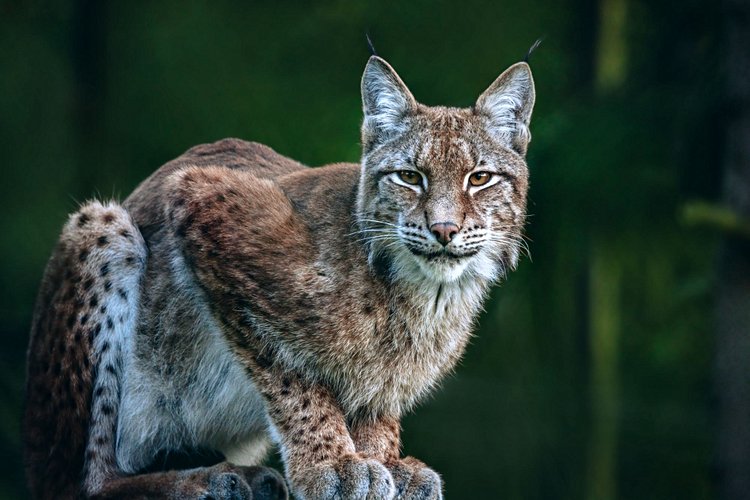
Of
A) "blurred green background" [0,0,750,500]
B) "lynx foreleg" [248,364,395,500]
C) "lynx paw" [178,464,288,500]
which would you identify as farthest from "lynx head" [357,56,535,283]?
"blurred green background" [0,0,750,500]

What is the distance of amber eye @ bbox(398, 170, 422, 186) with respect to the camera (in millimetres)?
4785

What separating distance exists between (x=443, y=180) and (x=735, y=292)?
4.79m

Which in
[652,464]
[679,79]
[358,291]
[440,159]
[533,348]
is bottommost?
[652,464]

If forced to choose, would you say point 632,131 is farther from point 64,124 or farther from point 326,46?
point 64,124

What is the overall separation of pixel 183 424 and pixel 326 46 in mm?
7583

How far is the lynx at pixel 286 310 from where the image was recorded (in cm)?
479

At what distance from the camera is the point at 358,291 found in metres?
4.91

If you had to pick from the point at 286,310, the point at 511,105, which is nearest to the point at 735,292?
the point at 511,105

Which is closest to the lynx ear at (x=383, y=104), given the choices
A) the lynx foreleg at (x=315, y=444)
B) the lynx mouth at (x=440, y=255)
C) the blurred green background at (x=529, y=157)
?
the lynx mouth at (x=440, y=255)

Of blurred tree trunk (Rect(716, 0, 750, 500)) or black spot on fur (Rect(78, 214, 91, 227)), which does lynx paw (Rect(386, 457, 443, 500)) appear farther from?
blurred tree trunk (Rect(716, 0, 750, 500))

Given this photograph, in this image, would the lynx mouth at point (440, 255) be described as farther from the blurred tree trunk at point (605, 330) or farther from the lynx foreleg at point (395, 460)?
the blurred tree trunk at point (605, 330)

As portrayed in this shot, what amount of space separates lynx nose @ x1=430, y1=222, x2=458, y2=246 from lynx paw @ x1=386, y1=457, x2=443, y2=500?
39.3 inches

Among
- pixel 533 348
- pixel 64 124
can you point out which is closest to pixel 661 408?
pixel 533 348

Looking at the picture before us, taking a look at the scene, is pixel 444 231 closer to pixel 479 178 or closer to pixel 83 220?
pixel 479 178
